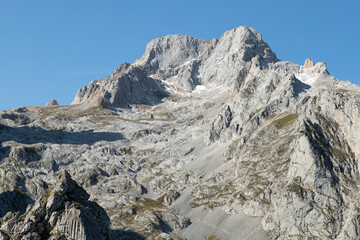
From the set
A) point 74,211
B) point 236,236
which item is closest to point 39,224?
point 74,211

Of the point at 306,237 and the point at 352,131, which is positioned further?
the point at 352,131

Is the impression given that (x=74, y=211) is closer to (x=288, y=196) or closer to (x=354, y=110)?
(x=288, y=196)

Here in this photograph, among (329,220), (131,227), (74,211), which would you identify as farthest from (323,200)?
(74,211)

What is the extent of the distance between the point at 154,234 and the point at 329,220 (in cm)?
7943

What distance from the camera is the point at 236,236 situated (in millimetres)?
172750

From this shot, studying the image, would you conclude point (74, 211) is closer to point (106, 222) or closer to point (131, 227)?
point (106, 222)

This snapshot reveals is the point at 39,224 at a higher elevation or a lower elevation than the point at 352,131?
lower

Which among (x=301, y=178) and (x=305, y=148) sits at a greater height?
(x=305, y=148)

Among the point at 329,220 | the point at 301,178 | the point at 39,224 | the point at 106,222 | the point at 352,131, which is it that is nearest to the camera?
the point at 39,224

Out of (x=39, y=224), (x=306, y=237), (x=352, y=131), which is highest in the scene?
(x=352, y=131)

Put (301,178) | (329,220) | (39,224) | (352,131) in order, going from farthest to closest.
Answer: (352,131) < (301,178) < (329,220) < (39,224)

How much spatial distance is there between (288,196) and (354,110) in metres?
57.7

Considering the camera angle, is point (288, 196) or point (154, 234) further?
point (154, 234)

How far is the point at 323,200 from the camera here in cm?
17100
